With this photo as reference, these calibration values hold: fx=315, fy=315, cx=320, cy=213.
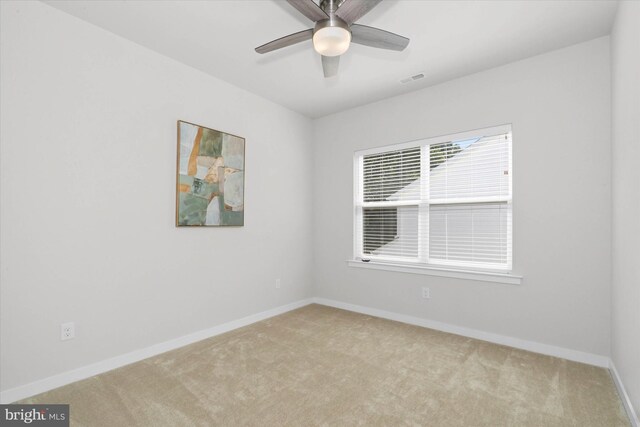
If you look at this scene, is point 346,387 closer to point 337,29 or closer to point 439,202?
point 439,202

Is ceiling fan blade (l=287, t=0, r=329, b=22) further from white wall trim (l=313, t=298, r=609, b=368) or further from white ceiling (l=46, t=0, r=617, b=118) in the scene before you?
white wall trim (l=313, t=298, r=609, b=368)

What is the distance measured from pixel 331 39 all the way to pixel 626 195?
2.07 meters

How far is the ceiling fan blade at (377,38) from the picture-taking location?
6.53ft

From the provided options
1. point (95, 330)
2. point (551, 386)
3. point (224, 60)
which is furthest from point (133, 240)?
point (551, 386)

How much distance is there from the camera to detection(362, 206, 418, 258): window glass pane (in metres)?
3.68

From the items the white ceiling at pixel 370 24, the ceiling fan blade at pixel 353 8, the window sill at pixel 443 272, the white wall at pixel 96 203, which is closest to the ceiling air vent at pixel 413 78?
the white ceiling at pixel 370 24

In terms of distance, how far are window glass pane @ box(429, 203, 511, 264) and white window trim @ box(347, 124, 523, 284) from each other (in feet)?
0.27

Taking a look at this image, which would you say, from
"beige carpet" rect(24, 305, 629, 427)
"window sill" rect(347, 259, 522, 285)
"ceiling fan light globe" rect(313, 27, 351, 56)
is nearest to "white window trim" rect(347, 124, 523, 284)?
"window sill" rect(347, 259, 522, 285)

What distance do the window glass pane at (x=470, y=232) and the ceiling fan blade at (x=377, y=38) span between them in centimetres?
186

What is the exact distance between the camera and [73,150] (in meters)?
2.31

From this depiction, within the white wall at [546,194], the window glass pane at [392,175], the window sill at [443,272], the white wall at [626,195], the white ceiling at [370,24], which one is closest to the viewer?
the white wall at [626,195]

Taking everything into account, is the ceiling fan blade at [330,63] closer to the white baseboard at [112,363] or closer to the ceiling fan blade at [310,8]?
the ceiling fan blade at [310,8]

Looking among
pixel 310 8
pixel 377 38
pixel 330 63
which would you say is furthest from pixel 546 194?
pixel 310 8

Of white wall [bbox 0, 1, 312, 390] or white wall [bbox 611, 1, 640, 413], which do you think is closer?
white wall [bbox 611, 1, 640, 413]
